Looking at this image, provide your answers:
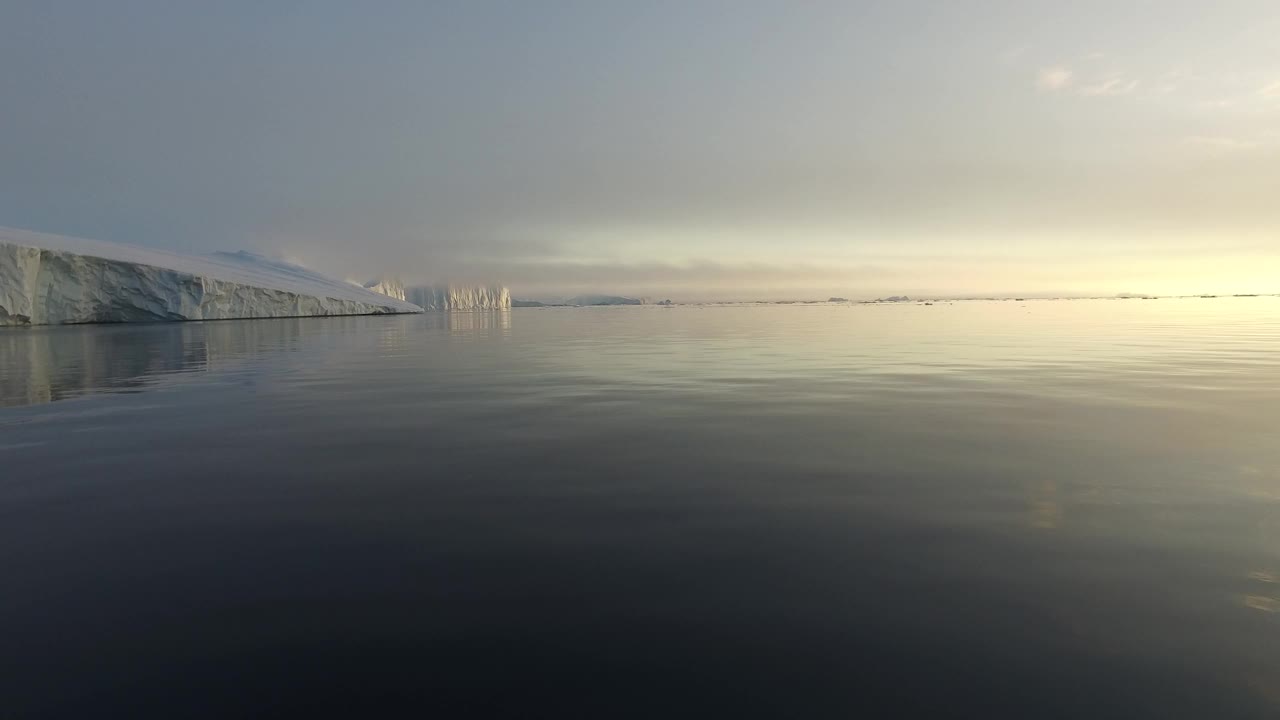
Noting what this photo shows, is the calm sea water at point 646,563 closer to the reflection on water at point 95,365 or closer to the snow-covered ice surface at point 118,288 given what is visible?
the reflection on water at point 95,365

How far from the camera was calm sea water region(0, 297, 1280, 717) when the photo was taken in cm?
300

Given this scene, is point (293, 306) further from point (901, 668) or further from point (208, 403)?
point (901, 668)

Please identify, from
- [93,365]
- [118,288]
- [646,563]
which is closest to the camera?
[646,563]

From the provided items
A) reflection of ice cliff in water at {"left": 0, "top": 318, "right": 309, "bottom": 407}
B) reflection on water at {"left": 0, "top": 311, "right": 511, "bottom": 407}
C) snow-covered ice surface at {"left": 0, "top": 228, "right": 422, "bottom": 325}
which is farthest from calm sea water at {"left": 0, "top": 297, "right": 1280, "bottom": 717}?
snow-covered ice surface at {"left": 0, "top": 228, "right": 422, "bottom": 325}

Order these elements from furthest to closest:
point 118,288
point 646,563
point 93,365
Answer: point 118,288
point 93,365
point 646,563

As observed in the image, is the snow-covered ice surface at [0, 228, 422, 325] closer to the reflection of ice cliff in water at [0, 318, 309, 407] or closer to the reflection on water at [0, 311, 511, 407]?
the reflection on water at [0, 311, 511, 407]

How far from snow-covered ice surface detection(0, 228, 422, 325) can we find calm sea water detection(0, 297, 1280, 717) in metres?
57.7

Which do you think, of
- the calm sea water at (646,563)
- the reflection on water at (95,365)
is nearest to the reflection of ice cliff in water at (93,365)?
the reflection on water at (95,365)

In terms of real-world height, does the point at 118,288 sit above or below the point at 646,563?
above

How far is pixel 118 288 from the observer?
190ft

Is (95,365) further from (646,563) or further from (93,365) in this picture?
(646,563)

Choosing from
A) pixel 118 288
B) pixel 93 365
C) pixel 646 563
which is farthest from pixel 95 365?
pixel 118 288

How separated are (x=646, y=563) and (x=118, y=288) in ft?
242

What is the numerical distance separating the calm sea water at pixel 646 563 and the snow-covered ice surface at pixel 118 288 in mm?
57704
